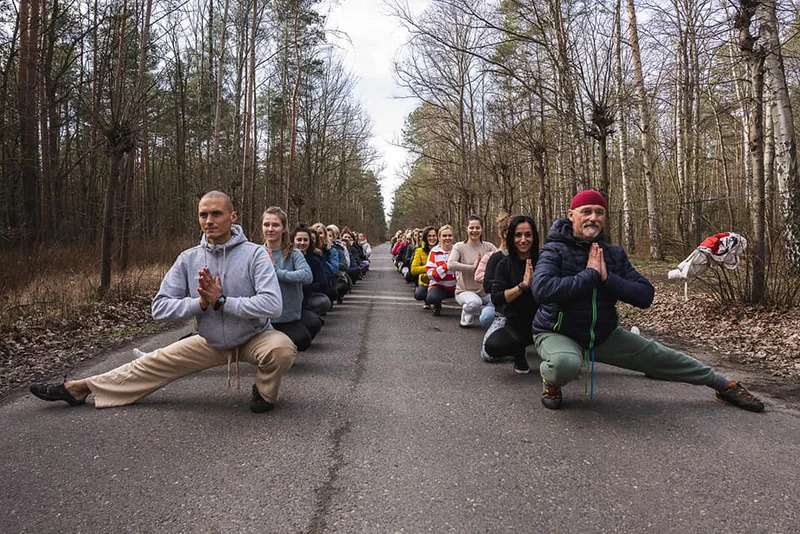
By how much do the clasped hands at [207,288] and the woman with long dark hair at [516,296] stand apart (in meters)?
2.83

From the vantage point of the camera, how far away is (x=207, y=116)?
27.8 meters

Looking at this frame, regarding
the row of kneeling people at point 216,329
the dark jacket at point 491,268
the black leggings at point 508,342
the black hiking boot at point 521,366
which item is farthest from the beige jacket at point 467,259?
the row of kneeling people at point 216,329

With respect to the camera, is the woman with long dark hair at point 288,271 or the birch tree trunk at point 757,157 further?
the birch tree trunk at point 757,157

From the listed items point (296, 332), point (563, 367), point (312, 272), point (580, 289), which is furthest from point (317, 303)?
point (580, 289)

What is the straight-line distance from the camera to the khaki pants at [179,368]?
3.84 metres

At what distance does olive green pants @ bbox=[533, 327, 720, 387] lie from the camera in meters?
3.75

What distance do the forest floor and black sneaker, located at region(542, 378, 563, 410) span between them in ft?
6.40

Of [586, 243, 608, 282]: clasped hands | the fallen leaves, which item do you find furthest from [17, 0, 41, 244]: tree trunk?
[586, 243, 608, 282]: clasped hands

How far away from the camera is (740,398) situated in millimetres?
3816

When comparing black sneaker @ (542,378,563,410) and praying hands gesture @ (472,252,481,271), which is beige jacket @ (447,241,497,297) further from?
black sneaker @ (542,378,563,410)

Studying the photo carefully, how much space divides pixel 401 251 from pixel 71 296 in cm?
1139

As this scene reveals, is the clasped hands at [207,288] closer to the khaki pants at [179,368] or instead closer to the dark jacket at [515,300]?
the khaki pants at [179,368]

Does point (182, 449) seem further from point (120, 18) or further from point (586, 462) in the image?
point (120, 18)

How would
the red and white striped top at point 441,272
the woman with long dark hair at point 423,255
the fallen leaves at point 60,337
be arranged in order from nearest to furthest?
the fallen leaves at point 60,337 < the red and white striped top at point 441,272 < the woman with long dark hair at point 423,255
